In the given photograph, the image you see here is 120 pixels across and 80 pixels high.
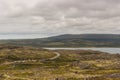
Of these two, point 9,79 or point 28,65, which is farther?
point 28,65

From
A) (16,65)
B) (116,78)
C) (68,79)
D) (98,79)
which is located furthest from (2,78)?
(16,65)

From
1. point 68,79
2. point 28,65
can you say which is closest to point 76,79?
point 68,79

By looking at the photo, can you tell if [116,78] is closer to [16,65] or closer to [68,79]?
[68,79]

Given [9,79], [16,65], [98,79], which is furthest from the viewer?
[16,65]

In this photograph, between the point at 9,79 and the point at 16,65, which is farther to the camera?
the point at 16,65

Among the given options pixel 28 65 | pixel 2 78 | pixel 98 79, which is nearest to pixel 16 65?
pixel 28 65

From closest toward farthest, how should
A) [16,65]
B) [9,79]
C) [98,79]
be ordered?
[98,79] → [9,79] → [16,65]

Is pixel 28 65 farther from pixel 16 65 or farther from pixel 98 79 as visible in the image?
pixel 98 79

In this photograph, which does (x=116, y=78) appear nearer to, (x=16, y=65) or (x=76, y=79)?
(x=76, y=79)
